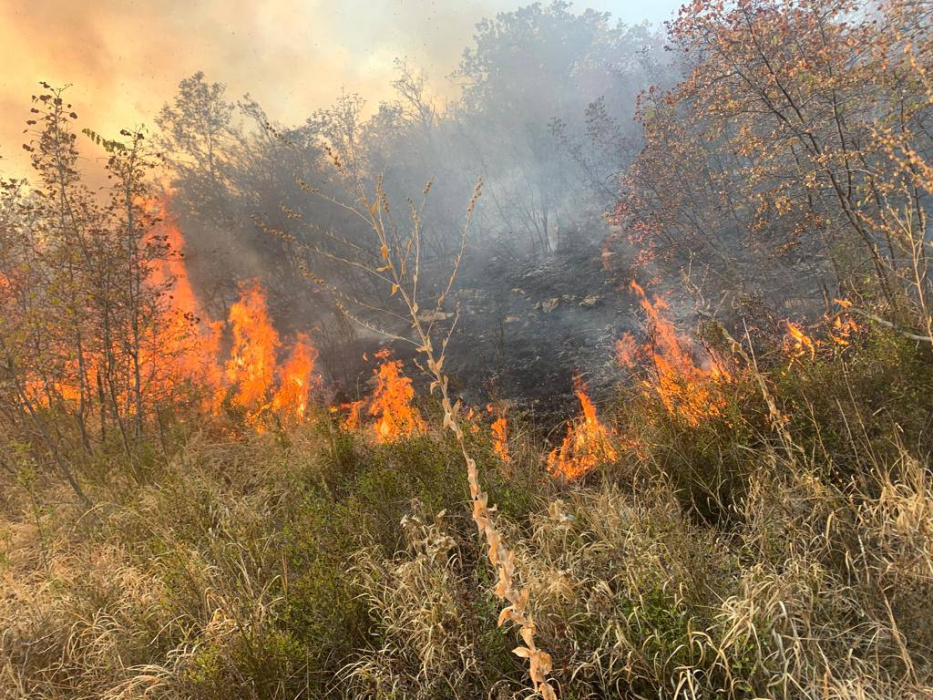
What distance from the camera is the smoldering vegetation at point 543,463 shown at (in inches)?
79.0

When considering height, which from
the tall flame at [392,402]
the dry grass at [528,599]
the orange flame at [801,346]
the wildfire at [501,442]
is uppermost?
the tall flame at [392,402]

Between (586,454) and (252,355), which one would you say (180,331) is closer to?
(252,355)

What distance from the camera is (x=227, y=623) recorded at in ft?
7.76

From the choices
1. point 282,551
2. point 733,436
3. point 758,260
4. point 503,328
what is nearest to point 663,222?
point 758,260

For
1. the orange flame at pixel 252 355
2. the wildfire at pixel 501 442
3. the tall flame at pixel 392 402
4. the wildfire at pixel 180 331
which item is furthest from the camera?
the orange flame at pixel 252 355

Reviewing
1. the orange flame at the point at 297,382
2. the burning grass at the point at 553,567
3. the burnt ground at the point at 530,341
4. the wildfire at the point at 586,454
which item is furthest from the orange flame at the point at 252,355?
the wildfire at the point at 586,454

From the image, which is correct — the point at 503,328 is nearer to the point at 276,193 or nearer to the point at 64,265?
the point at 64,265

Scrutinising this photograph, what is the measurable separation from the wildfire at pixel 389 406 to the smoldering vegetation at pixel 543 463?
0.12 meters

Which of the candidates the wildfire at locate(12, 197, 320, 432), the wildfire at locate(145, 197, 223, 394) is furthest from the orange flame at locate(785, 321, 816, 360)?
the wildfire at locate(145, 197, 223, 394)

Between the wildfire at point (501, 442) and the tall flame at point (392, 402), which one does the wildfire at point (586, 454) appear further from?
the tall flame at point (392, 402)

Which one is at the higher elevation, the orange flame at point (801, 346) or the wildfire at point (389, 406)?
the wildfire at point (389, 406)

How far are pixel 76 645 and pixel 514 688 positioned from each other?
250cm

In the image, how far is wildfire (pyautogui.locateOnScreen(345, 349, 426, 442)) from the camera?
4918mm

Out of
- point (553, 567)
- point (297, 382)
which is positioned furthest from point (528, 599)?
point (297, 382)
